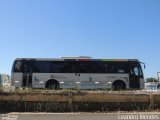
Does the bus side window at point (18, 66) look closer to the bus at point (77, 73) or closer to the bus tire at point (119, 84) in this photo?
the bus at point (77, 73)

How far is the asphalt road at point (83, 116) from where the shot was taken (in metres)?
12.9

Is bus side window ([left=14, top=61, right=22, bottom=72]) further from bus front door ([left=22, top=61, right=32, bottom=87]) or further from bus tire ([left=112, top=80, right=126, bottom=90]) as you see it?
bus tire ([left=112, top=80, right=126, bottom=90])

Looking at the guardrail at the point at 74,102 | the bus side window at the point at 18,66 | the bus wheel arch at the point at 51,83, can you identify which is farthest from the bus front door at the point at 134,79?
the guardrail at the point at 74,102

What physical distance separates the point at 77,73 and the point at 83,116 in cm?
Result: 1775

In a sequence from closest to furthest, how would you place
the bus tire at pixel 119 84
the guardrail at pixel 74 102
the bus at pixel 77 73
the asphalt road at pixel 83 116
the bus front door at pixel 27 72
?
the asphalt road at pixel 83 116 < the guardrail at pixel 74 102 < the bus tire at pixel 119 84 < the bus at pixel 77 73 < the bus front door at pixel 27 72

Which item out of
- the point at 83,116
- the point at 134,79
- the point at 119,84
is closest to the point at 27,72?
the point at 119,84

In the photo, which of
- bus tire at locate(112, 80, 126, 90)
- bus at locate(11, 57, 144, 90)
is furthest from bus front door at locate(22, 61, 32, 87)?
bus tire at locate(112, 80, 126, 90)

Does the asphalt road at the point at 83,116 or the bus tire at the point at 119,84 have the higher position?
the bus tire at the point at 119,84

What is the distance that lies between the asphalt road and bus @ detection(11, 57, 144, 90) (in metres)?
16.8

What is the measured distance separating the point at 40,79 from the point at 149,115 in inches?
725

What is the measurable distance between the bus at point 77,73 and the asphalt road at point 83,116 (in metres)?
16.8

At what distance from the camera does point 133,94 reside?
15172mm

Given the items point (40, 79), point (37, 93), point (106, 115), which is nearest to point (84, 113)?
point (106, 115)

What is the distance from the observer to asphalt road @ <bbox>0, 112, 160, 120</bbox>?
12.9 meters
